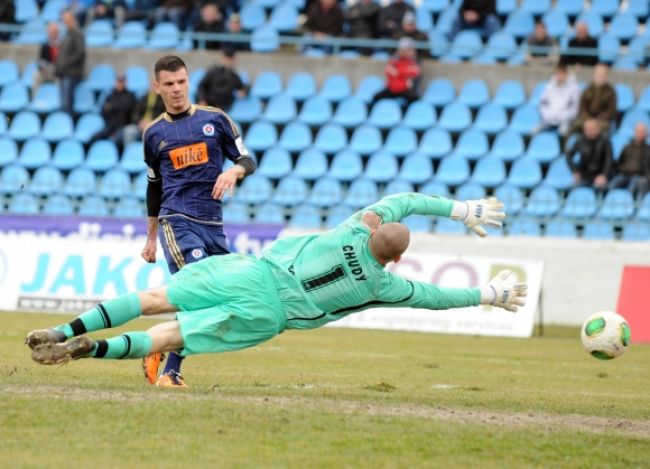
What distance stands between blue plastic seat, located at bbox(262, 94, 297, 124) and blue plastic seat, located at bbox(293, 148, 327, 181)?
1327 mm

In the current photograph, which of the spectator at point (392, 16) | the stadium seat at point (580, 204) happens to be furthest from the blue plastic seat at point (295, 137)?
the stadium seat at point (580, 204)

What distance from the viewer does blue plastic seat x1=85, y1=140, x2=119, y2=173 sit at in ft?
87.1

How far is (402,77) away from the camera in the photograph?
2655 cm

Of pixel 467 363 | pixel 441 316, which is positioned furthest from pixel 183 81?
pixel 441 316

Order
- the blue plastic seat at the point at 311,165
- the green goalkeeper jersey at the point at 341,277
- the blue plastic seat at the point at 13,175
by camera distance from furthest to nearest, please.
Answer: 1. the blue plastic seat at the point at 13,175
2. the blue plastic seat at the point at 311,165
3. the green goalkeeper jersey at the point at 341,277

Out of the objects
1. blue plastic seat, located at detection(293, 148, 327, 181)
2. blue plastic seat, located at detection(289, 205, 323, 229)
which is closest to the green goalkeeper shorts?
blue plastic seat, located at detection(289, 205, 323, 229)

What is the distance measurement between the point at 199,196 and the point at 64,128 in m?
16.9

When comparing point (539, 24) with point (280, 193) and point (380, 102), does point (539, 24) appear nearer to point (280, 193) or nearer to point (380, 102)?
point (380, 102)

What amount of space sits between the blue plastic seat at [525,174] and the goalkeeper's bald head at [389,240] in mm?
15322

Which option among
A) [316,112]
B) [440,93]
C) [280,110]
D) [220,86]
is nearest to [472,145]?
[440,93]

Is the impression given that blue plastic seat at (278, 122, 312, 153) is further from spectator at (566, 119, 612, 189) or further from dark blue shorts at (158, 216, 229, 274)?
dark blue shorts at (158, 216, 229, 274)

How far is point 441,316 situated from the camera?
20734 mm

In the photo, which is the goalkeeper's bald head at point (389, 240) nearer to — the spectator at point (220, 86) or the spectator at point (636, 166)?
the spectator at point (636, 166)

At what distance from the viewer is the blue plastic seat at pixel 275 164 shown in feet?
84.0
